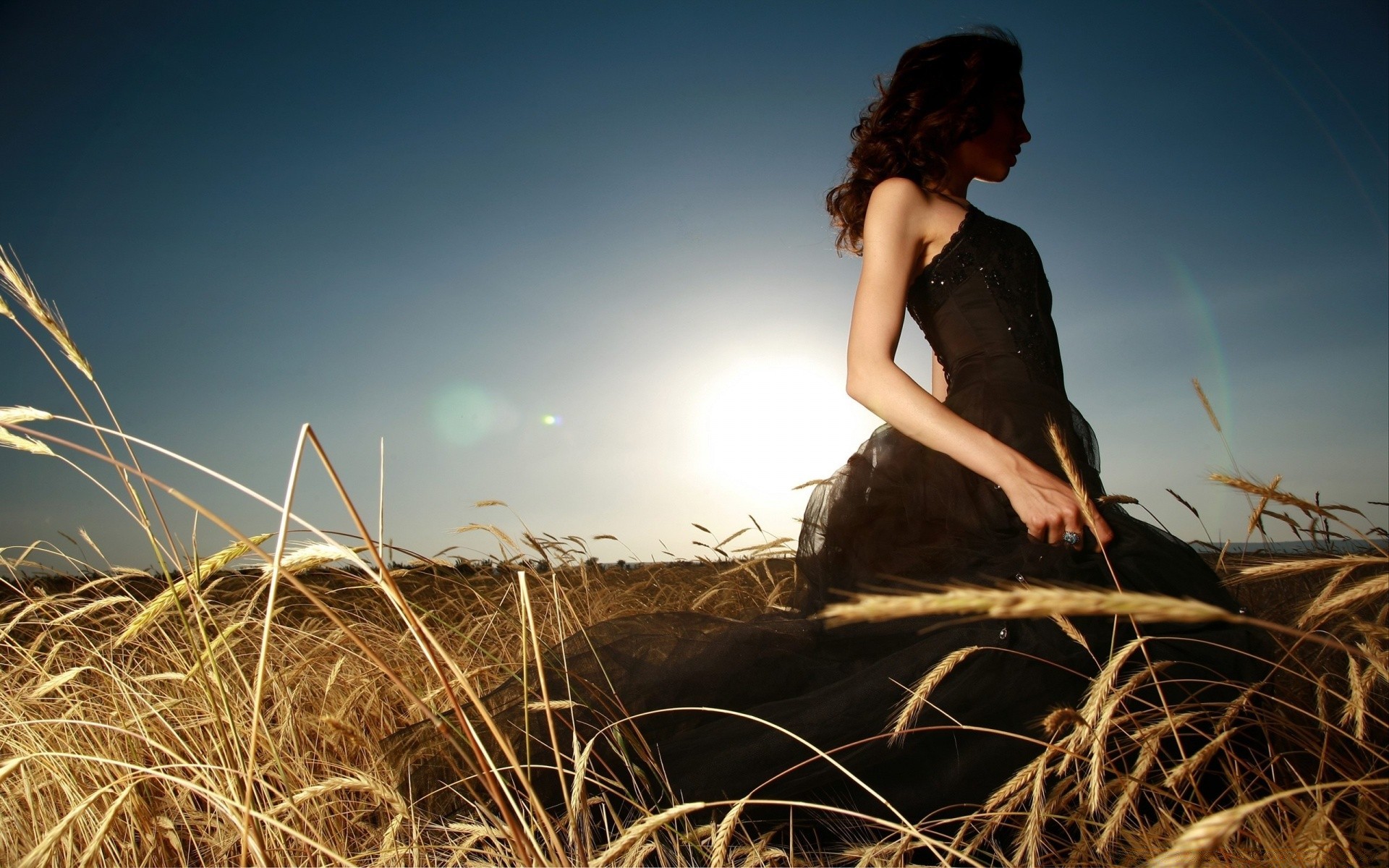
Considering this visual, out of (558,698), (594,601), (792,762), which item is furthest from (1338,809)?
(594,601)

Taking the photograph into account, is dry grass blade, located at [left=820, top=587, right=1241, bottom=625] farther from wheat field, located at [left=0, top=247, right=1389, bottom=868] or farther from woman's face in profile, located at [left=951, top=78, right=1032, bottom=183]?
woman's face in profile, located at [left=951, top=78, right=1032, bottom=183]

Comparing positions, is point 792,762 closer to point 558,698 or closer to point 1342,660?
point 558,698

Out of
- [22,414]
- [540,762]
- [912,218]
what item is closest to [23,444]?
[22,414]

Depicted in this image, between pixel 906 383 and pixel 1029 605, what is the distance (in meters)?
1.20

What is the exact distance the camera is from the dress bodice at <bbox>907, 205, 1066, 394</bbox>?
176cm

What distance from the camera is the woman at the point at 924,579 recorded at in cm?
121

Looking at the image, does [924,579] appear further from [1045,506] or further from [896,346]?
[896,346]

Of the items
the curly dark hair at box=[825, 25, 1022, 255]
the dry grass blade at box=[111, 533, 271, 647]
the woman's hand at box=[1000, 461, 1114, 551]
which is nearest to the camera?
the dry grass blade at box=[111, 533, 271, 647]

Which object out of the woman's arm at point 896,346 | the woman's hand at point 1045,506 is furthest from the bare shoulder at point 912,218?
the woman's hand at point 1045,506

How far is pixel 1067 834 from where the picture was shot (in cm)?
108

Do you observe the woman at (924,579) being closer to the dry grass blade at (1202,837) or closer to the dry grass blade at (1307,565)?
the dry grass blade at (1307,565)

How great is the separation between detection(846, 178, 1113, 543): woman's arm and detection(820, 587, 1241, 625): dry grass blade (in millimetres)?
1001

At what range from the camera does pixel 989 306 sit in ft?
5.83

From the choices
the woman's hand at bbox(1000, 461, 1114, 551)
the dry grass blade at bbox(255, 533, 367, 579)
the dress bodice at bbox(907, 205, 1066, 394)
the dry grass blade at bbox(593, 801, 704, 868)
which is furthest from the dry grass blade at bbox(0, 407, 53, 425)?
the dress bodice at bbox(907, 205, 1066, 394)
